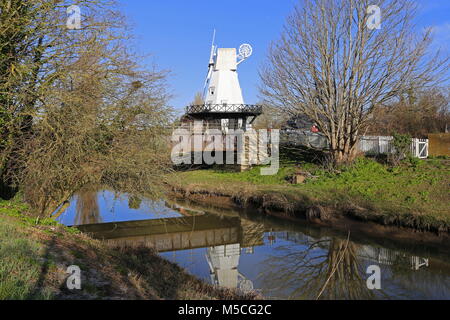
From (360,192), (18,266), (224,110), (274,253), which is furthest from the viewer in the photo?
(224,110)

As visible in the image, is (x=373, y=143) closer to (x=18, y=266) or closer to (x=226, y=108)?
(x=226, y=108)

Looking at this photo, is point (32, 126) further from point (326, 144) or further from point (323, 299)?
point (326, 144)

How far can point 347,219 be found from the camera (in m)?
12.9

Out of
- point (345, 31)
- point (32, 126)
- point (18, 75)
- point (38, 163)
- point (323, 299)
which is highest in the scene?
point (345, 31)

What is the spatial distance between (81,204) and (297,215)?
9.94 meters

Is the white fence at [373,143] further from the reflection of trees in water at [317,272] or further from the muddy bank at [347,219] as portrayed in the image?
the reflection of trees in water at [317,272]

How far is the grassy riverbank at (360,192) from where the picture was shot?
11570 millimetres

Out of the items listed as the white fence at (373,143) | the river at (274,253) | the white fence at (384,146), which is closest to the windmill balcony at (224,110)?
the white fence at (373,143)

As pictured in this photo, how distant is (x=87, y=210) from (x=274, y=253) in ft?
31.0

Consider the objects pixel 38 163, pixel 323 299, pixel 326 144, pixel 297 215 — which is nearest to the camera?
pixel 323 299

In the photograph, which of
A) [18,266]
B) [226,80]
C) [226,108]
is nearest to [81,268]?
[18,266]

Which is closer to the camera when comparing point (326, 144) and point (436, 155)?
point (436, 155)

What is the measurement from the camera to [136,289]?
17.0 ft
